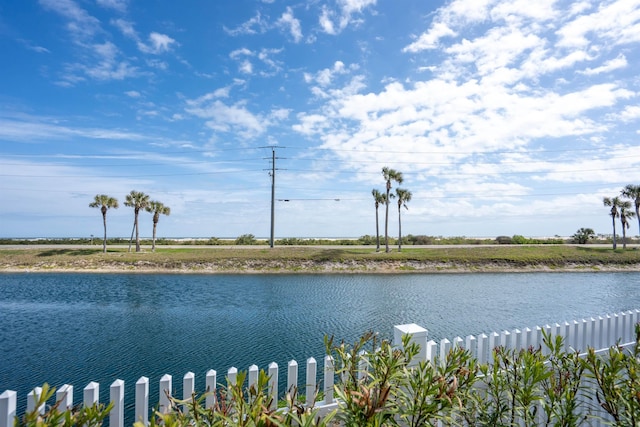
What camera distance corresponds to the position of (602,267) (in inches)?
1062

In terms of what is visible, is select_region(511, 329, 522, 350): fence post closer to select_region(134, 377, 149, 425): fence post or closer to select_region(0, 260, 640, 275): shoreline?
select_region(134, 377, 149, 425): fence post

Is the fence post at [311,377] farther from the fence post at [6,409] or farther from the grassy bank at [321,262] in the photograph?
the grassy bank at [321,262]

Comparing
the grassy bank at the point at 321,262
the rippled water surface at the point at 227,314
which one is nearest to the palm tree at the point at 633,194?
the grassy bank at the point at 321,262

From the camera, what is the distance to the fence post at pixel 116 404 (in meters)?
2.37

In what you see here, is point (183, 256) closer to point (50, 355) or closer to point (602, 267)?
point (50, 355)

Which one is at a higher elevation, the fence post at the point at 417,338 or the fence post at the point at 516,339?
the fence post at the point at 417,338

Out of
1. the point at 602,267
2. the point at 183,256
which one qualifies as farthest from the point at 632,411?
the point at 602,267

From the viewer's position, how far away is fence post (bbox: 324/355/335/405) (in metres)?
3.08

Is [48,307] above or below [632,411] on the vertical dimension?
below

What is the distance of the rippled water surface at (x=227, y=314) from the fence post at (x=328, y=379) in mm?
4496

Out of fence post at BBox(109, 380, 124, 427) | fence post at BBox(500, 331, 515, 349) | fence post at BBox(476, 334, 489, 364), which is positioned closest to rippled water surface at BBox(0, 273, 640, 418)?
fence post at BBox(109, 380, 124, 427)

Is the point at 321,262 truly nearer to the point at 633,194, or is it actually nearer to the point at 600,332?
the point at 600,332

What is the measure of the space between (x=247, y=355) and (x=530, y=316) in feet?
32.7

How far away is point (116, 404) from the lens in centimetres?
244
